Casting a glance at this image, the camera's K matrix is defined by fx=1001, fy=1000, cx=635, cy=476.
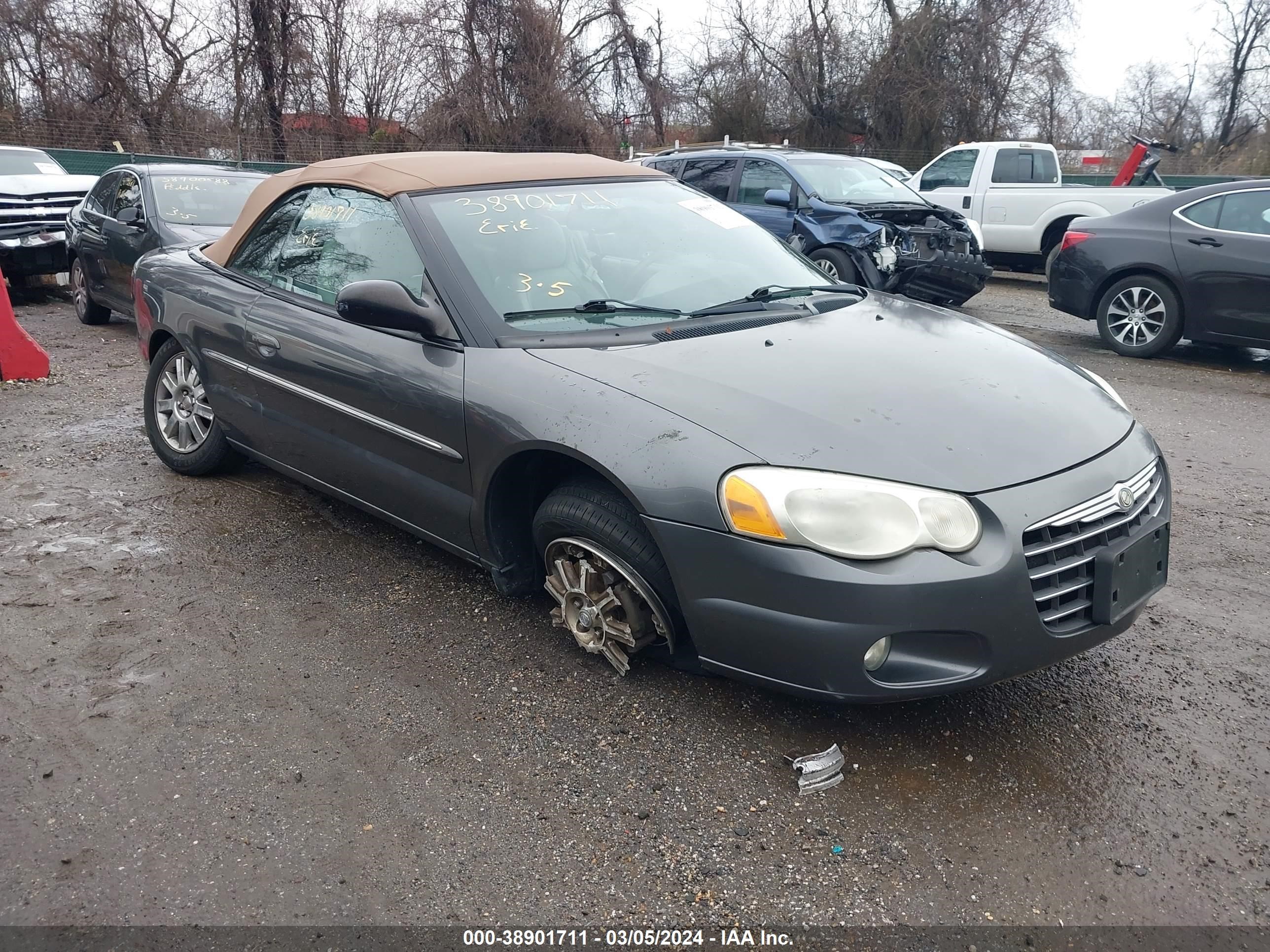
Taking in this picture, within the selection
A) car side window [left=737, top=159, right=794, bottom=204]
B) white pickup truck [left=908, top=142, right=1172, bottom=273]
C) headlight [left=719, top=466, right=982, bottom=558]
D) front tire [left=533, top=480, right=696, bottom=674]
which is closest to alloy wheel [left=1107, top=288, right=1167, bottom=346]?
car side window [left=737, top=159, right=794, bottom=204]

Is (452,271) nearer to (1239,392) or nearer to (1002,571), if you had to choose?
(1002,571)

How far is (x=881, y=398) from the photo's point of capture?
290cm

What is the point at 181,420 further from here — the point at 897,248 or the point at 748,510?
the point at 897,248

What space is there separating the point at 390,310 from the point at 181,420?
231cm

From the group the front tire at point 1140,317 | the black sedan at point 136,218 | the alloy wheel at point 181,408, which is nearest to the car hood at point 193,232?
the black sedan at point 136,218

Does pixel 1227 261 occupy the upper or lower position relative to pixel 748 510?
upper

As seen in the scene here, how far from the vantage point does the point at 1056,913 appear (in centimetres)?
225

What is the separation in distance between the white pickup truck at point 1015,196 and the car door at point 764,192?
277 cm

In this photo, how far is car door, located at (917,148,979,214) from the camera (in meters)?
14.0

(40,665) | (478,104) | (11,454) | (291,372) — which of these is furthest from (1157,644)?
(478,104)

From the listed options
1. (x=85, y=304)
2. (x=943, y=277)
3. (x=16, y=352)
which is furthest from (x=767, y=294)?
(x=85, y=304)

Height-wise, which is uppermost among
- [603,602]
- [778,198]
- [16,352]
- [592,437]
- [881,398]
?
[778,198]

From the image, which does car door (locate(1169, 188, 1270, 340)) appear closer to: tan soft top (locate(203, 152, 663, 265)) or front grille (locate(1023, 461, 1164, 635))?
tan soft top (locate(203, 152, 663, 265))

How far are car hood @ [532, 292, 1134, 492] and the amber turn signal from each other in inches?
3.9
